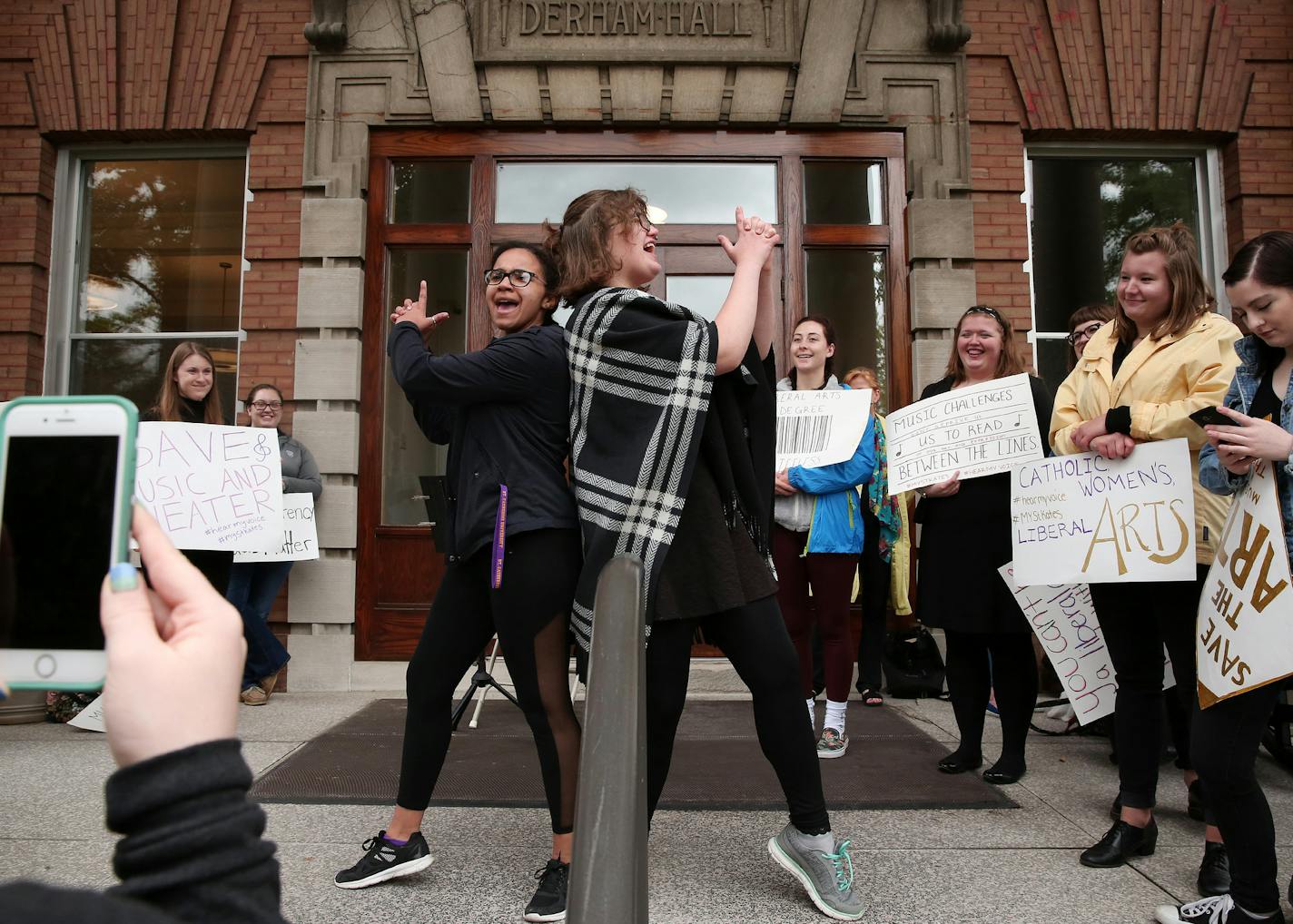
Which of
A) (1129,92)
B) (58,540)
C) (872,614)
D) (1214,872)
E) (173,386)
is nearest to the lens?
(58,540)

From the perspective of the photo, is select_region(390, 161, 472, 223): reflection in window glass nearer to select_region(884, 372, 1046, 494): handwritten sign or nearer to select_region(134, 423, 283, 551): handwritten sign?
select_region(134, 423, 283, 551): handwritten sign

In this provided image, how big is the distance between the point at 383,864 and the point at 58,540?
Result: 2.49 m

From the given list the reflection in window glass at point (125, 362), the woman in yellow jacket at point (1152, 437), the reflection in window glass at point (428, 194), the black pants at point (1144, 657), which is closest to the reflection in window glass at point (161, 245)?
the reflection in window glass at point (125, 362)

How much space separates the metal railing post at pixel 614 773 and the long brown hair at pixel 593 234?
1.65 m

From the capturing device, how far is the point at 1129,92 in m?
7.03

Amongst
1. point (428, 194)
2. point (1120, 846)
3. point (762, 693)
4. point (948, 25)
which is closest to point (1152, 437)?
point (1120, 846)

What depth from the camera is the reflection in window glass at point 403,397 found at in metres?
7.14

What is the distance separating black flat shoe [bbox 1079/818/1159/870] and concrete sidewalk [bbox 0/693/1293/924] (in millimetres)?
36

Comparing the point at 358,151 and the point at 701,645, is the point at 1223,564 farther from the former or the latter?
the point at 358,151

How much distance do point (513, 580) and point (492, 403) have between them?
22.0 inches

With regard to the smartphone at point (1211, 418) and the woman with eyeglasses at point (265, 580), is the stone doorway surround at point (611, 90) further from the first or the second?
the smartphone at point (1211, 418)

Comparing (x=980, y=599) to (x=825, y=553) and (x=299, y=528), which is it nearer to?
(x=825, y=553)

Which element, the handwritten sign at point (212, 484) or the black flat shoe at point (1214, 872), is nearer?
the black flat shoe at point (1214, 872)

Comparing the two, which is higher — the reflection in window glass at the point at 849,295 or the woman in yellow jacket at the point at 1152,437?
the reflection in window glass at the point at 849,295
